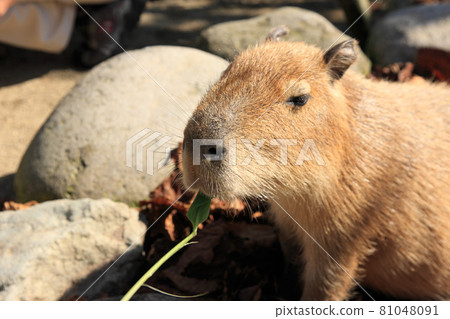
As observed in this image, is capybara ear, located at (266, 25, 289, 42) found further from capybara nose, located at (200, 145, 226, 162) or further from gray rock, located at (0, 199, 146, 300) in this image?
gray rock, located at (0, 199, 146, 300)

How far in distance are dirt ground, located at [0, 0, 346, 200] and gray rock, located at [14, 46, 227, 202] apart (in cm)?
62

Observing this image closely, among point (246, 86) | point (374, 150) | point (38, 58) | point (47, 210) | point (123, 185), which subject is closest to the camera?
point (246, 86)

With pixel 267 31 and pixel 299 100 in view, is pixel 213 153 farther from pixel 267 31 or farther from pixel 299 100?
pixel 267 31

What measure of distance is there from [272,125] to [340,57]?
1.65ft

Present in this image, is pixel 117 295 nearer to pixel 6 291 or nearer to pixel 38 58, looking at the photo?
pixel 6 291

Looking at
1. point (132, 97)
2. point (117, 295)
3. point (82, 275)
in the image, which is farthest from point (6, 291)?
Result: point (132, 97)

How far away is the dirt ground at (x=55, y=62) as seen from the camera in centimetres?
478

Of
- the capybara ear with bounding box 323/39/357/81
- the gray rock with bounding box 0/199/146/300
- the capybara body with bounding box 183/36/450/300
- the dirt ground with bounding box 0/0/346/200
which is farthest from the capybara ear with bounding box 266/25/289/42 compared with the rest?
the dirt ground with bounding box 0/0/346/200

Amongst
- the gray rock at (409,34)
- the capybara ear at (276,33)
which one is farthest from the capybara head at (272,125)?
the gray rock at (409,34)

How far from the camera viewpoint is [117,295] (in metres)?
2.76

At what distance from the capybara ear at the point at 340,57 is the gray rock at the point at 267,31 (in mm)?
2440

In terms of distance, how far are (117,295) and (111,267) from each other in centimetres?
17

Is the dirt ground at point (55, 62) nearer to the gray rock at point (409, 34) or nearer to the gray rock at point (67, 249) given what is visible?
the gray rock at point (67, 249)

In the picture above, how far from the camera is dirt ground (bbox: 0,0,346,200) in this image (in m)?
4.78
